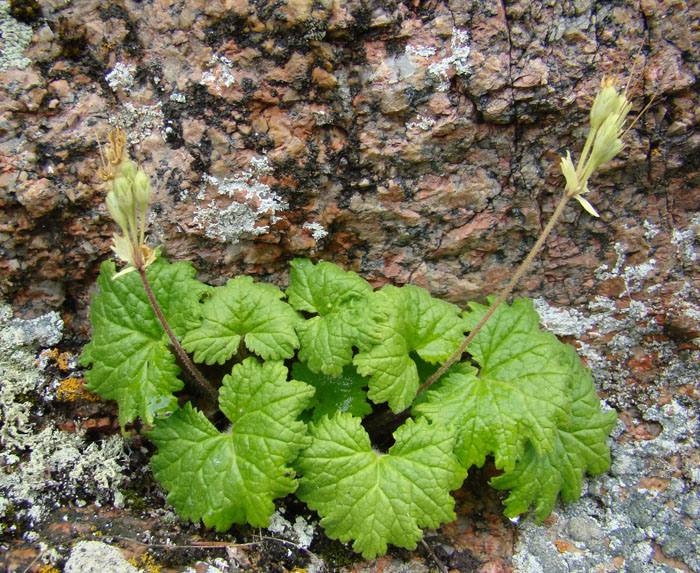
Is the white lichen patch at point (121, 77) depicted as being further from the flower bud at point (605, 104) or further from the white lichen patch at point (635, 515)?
the white lichen patch at point (635, 515)

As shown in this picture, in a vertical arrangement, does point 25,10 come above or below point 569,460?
above

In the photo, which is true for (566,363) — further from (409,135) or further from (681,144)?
(409,135)

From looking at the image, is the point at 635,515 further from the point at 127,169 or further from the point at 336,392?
the point at 127,169

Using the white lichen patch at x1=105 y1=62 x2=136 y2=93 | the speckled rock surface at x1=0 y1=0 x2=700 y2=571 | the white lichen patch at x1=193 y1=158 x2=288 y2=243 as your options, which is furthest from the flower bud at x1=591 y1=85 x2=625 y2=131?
the white lichen patch at x1=105 y1=62 x2=136 y2=93

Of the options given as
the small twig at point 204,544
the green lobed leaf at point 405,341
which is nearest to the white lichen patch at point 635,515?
the green lobed leaf at point 405,341

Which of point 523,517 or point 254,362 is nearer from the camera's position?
point 254,362

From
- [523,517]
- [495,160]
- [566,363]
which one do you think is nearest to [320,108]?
[495,160]

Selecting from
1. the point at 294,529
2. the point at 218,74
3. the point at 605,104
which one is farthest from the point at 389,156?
the point at 294,529
